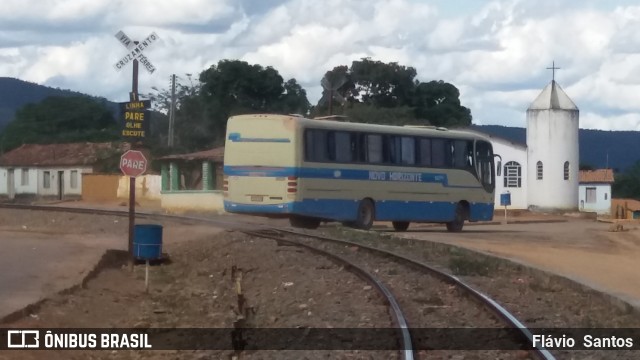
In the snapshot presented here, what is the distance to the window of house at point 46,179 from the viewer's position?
83.7 meters

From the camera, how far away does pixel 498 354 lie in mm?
11773

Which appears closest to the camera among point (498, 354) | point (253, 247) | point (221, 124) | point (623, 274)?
point (498, 354)

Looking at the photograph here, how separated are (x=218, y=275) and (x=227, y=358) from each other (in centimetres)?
1013

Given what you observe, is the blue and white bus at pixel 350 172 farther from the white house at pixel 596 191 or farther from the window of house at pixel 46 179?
the window of house at pixel 46 179

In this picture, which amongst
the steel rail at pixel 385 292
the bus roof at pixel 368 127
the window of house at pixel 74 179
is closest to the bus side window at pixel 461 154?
the bus roof at pixel 368 127

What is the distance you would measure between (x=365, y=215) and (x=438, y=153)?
133 inches

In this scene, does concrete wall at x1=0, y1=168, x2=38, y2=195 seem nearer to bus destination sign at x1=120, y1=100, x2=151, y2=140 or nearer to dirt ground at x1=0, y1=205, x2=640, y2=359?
dirt ground at x1=0, y1=205, x2=640, y2=359

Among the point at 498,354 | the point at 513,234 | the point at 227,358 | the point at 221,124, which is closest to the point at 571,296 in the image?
the point at 498,354

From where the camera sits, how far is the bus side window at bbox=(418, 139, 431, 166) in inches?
1390

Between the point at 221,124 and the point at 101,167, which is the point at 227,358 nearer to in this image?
the point at 101,167

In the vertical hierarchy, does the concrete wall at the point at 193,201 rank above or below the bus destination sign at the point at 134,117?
below

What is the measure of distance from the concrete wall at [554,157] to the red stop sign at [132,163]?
1760 inches

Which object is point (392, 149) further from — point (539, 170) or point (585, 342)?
point (539, 170)

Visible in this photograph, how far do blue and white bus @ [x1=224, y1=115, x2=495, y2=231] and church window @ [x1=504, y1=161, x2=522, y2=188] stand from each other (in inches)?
1161
